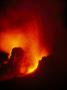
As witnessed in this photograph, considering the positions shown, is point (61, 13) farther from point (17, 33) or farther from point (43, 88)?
point (43, 88)

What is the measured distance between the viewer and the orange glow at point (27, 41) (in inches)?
226

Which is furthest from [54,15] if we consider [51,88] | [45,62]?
[51,88]

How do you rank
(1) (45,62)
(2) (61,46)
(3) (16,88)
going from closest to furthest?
(3) (16,88), (1) (45,62), (2) (61,46)

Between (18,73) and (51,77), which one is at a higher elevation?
(18,73)

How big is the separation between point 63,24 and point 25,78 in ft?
5.86

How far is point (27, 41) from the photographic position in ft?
19.6

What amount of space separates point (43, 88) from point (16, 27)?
1755 mm

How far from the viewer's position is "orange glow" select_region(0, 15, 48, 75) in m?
5.75

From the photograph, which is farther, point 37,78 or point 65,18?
point 65,18

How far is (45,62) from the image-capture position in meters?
5.16

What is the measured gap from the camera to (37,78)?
4953 mm

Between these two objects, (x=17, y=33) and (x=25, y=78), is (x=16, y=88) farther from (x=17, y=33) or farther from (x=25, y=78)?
(x=17, y=33)

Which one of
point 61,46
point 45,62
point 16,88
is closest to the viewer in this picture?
point 16,88

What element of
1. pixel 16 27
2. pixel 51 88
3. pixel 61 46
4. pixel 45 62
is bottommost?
pixel 51 88
